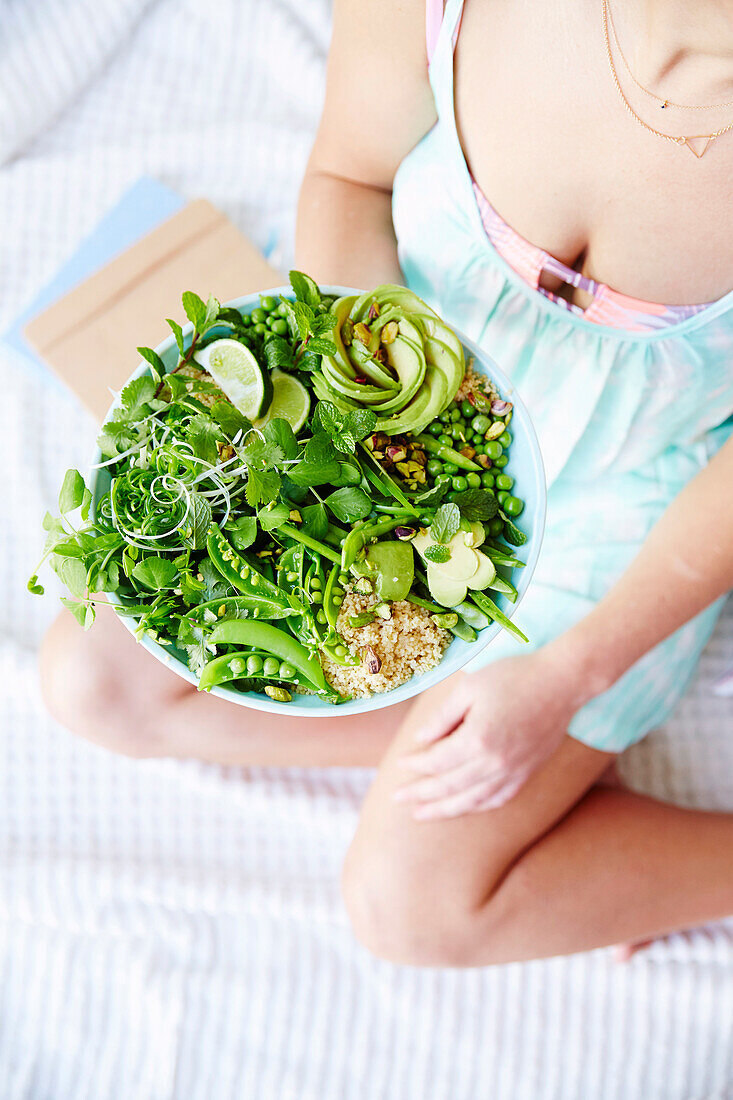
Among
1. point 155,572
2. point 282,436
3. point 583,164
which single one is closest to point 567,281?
A: point 583,164

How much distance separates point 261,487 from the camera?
53 centimetres

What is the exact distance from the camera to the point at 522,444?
0.62 m

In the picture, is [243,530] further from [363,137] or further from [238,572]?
[363,137]

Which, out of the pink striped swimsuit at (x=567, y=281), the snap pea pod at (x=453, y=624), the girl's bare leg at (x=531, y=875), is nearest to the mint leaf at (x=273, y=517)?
the snap pea pod at (x=453, y=624)

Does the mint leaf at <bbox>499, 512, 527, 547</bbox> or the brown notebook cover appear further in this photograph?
the brown notebook cover

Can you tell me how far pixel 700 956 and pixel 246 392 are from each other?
936 millimetres

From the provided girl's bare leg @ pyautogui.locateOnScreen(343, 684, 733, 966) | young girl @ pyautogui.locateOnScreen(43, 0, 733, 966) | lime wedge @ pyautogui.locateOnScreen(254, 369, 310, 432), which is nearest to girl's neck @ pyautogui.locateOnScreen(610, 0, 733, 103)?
young girl @ pyautogui.locateOnScreen(43, 0, 733, 966)

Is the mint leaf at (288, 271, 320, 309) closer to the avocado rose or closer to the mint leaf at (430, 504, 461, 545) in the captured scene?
the avocado rose

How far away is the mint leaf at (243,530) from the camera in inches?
21.5

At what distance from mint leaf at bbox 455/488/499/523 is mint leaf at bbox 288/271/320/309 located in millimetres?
170

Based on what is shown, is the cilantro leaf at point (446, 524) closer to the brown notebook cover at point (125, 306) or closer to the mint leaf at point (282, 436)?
the mint leaf at point (282, 436)

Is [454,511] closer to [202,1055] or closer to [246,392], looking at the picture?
[246,392]

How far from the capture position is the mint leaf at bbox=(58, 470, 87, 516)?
55 cm

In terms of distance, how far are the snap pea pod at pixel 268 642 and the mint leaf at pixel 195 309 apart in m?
0.22
